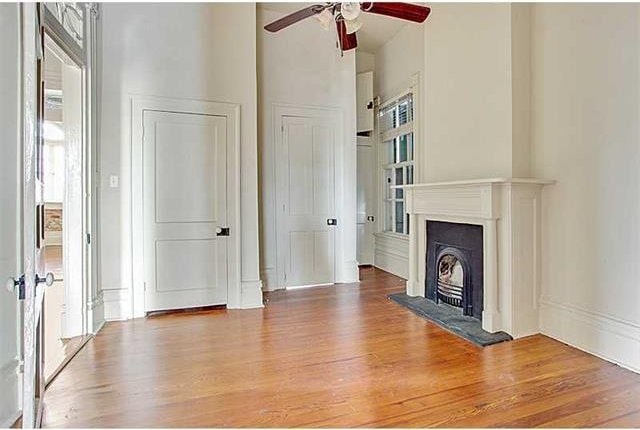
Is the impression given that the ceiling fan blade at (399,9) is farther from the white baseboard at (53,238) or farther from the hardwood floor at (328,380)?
→ the white baseboard at (53,238)

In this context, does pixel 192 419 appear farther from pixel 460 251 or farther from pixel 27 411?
pixel 460 251

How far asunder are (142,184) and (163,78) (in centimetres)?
109

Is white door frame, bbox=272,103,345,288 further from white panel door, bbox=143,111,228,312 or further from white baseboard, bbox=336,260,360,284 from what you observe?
white panel door, bbox=143,111,228,312

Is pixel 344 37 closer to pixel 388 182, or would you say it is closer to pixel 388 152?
pixel 388 152

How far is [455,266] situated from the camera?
3.96 metres

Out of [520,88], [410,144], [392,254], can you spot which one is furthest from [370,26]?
[392,254]

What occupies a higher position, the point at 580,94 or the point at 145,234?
the point at 580,94

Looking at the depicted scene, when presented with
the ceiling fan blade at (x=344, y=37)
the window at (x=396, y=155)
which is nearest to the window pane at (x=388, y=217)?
the window at (x=396, y=155)

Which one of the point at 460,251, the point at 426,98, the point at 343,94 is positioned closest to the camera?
the point at 460,251

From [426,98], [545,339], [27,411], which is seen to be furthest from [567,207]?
[27,411]

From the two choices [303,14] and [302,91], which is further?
[302,91]

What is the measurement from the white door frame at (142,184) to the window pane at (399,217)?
8.93 ft

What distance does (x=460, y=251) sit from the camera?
3785 mm

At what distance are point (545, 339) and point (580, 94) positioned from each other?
195 centimetres
